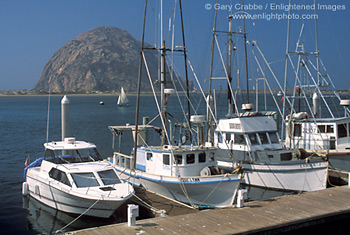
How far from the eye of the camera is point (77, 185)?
17781 millimetres

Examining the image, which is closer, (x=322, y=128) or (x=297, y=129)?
(x=322, y=128)

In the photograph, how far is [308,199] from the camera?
57.0 ft

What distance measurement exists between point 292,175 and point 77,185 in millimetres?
11741

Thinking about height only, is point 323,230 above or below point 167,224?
below

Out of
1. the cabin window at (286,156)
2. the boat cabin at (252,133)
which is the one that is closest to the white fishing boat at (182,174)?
the boat cabin at (252,133)

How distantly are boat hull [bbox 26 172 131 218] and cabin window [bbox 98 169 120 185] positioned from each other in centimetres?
144

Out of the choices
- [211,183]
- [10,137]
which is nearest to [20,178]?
[211,183]

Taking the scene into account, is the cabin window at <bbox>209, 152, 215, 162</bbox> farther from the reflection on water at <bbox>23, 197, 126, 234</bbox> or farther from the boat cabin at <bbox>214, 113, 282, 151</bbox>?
the reflection on water at <bbox>23, 197, 126, 234</bbox>

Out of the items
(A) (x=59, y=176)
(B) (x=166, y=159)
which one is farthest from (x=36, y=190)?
(B) (x=166, y=159)

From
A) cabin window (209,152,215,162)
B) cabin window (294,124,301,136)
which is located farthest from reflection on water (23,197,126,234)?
cabin window (294,124,301,136)

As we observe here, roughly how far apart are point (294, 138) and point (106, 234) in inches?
751

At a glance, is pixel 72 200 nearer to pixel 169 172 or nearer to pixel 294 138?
pixel 169 172

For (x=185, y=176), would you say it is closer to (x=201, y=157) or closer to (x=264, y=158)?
(x=201, y=157)

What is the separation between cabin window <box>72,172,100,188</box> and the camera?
17.9 metres
